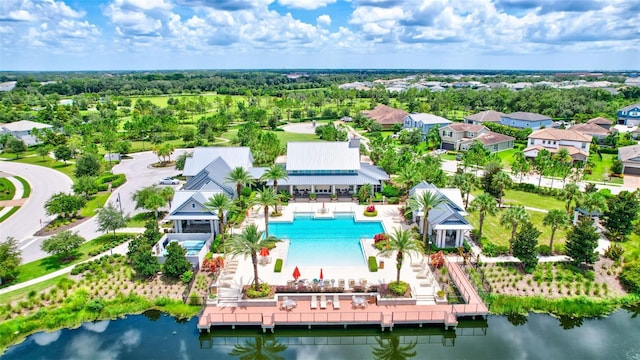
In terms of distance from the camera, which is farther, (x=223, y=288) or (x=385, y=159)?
(x=385, y=159)

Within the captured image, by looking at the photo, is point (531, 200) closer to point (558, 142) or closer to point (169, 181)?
→ point (558, 142)

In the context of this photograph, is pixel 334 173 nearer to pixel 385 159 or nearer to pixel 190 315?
pixel 385 159

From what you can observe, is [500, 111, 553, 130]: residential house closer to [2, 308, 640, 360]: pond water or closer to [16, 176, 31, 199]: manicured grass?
[2, 308, 640, 360]: pond water

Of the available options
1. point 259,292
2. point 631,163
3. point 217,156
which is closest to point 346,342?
point 259,292

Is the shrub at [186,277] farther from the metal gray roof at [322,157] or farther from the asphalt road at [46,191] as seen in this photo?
the metal gray roof at [322,157]

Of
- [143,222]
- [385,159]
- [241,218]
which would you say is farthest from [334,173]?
[143,222]

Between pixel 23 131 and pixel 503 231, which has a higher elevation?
pixel 23 131
